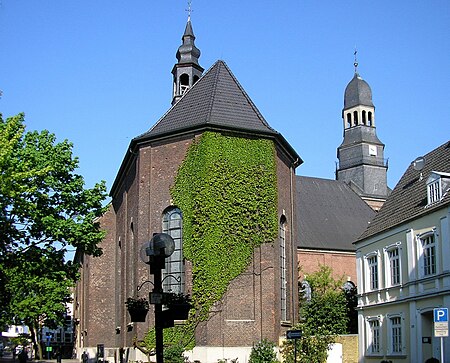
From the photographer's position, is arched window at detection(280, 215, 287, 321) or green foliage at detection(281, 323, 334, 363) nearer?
green foliage at detection(281, 323, 334, 363)

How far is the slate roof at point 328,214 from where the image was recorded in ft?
174

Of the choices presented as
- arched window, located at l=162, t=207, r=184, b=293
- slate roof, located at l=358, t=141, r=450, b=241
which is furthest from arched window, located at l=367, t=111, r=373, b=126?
arched window, located at l=162, t=207, r=184, b=293

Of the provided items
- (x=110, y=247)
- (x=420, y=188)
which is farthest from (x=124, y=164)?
(x=420, y=188)

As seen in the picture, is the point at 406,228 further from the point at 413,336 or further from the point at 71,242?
the point at 71,242

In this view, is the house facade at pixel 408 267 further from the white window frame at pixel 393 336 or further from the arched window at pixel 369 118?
the arched window at pixel 369 118

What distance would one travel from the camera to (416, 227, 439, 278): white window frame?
25.3 meters

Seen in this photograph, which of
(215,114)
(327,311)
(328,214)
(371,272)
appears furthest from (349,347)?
(328,214)

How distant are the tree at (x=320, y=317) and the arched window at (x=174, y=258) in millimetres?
5463

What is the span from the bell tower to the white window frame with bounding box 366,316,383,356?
1351 inches

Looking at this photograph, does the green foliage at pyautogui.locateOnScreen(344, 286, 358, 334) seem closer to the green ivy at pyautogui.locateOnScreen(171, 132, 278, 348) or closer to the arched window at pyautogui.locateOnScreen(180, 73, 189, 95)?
the green ivy at pyautogui.locateOnScreen(171, 132, 278, 348)

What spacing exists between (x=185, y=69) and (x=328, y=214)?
19201mm

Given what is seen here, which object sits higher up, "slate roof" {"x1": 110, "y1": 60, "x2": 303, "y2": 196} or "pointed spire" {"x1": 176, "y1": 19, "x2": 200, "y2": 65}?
"pointed spire" {"x1": 176, "y1": 19, "x2": 200, "y2": 65}

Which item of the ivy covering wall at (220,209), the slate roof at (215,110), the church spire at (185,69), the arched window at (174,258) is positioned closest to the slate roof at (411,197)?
the ivy covering wall at (220,209)

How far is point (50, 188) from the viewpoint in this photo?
27906 millimetres
